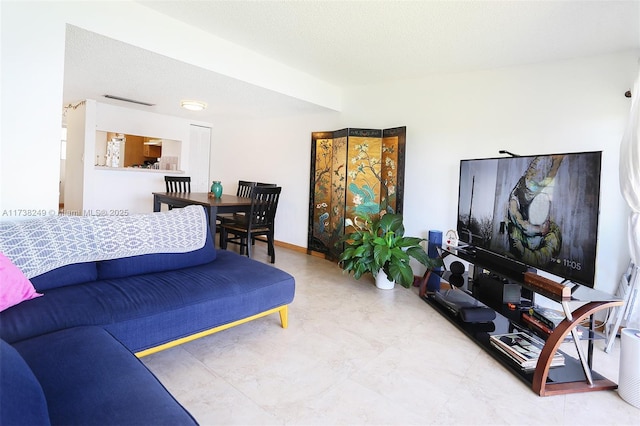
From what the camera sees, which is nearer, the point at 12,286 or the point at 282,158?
the point at 12,286

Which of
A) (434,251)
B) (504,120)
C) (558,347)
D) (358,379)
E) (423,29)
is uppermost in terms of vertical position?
(423,29)

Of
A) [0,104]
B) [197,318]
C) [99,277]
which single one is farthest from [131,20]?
[197,318]

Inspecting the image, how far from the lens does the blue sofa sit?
97 centimetres

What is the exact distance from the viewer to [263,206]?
4.35 meters

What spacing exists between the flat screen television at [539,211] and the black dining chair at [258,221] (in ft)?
7.74

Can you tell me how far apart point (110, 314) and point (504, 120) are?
361 centimetres

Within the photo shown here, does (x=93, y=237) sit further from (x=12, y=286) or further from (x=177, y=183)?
(x=177, y=183)

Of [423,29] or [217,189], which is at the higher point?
[423,29]

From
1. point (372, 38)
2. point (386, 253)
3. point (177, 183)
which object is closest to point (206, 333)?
point (386, 253)

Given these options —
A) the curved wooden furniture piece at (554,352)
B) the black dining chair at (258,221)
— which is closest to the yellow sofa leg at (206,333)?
the curved wooden furniture piece at (554,352)

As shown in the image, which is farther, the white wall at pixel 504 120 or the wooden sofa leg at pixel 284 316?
the white wall at pixel 504 120

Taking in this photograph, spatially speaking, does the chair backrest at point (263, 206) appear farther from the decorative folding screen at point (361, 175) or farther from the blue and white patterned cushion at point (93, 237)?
the blue and white patterned cushion at point (93, 237)

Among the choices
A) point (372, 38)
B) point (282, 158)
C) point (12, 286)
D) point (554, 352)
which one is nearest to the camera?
point (12, 286)

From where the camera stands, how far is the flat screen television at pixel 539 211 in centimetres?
197
